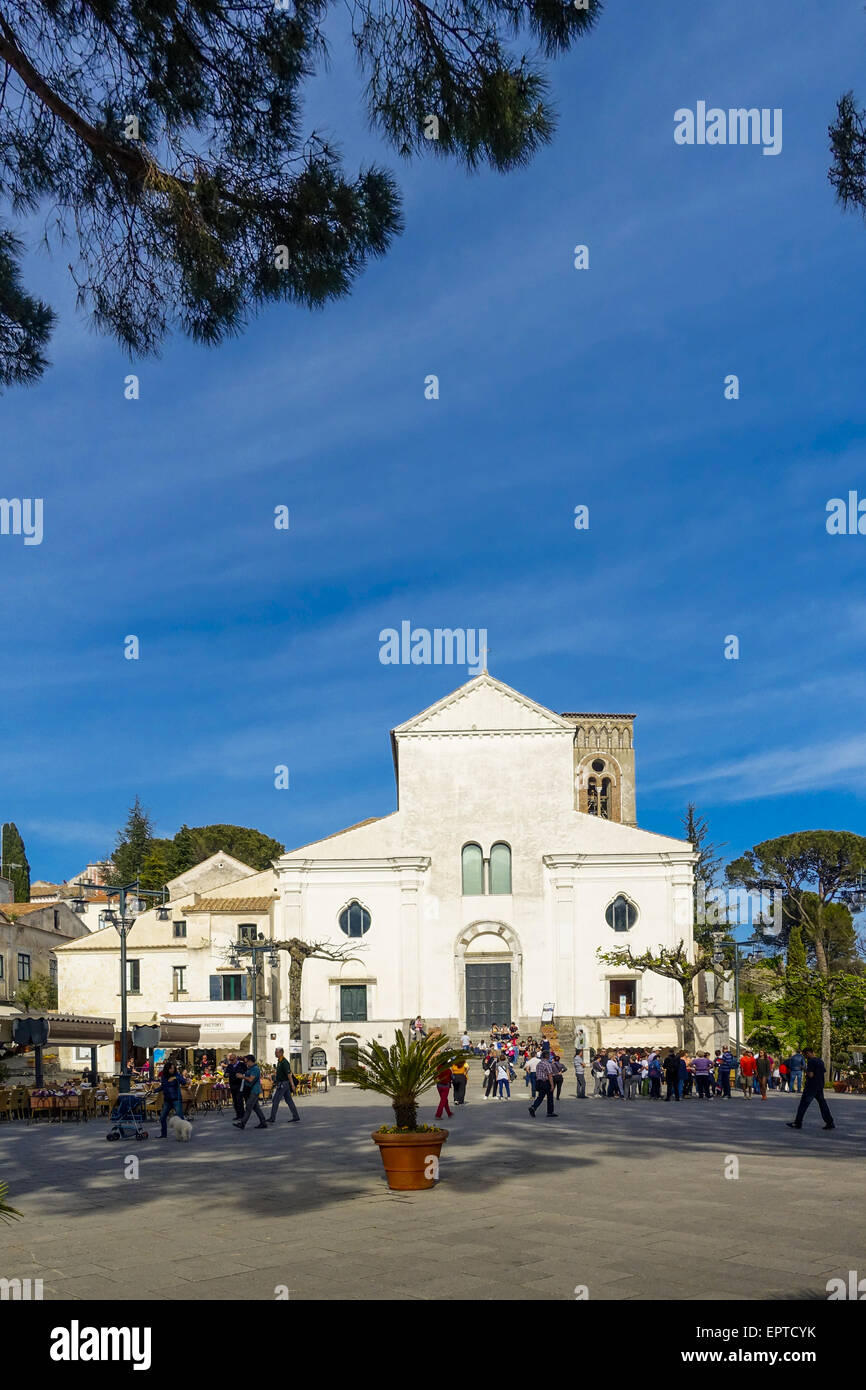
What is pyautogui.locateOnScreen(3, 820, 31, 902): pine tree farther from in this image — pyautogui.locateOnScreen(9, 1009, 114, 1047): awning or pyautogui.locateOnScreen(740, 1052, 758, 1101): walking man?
pyautogui.locateOnScreen(740, 1052, 758, 1101): walking man

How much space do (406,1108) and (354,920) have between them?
40.0m

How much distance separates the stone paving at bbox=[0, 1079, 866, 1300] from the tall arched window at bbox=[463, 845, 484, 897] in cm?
3254

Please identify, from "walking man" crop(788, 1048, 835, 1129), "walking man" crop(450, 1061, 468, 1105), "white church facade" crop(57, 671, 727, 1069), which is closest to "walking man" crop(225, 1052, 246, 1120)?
"walking man" crop(450, 1061, 468, 1105)

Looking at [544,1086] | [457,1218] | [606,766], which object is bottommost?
[544,1086]

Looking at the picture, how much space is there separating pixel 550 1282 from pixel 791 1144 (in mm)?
11412

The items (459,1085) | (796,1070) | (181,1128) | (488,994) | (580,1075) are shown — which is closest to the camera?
(181,1128)

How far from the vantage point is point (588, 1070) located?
42.6m

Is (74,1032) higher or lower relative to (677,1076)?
higher

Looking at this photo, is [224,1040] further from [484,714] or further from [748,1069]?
[748,1069]

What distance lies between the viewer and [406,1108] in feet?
41.8

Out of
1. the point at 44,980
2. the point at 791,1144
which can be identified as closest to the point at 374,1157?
the point at 791,1144

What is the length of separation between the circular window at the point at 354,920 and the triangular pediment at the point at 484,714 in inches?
313

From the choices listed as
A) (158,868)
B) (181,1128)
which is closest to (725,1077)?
(181,1128)

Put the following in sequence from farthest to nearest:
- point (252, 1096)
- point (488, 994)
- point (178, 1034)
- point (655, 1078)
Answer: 1. point (488, 994)
2. point (178, 1034)
3. point (655, 1078)
4. point (252, 1096)
